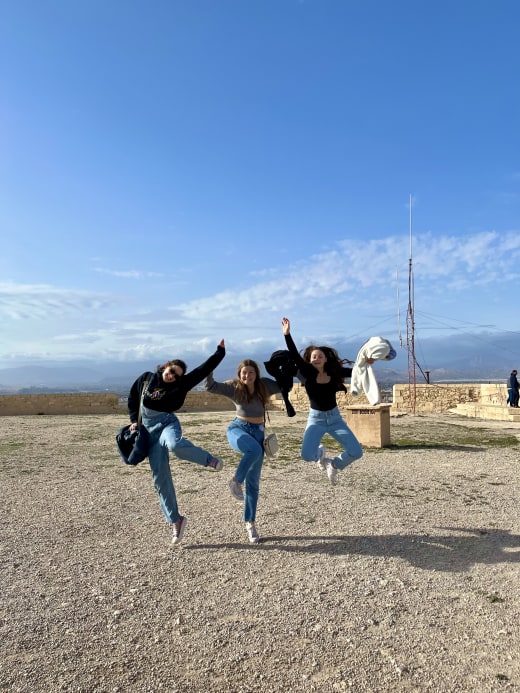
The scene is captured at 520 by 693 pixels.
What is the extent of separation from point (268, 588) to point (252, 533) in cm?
118

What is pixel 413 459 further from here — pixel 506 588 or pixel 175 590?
pixel 175 590

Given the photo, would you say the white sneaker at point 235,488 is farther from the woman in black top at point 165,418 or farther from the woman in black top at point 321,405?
the woman in black top at point 321,405

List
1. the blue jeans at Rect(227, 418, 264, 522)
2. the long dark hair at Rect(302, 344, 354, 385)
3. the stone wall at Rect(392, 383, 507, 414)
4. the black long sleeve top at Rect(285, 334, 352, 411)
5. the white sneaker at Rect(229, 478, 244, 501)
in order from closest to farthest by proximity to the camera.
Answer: the blue jeans at Rect(227, 418, 264, 522), the white sneaker at Rect(229, 478, 244, 501), the black long sleeve top at Rect(285, 334, 352, 411), the long dark hair at Rect(302, 344, 354, 385), the stone wall at Rect(392, 383, 507, 414)

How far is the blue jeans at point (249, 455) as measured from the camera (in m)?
5.35

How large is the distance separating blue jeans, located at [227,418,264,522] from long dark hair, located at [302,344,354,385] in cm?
114

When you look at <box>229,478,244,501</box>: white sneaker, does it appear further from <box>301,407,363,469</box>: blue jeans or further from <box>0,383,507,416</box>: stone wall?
<box>0,383,507,416</box>: stone wall

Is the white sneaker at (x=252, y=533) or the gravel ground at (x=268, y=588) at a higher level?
the white sneaker at (x=252, y=533)

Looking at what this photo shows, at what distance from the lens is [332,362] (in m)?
6.28

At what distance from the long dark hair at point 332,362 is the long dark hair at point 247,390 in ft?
2.91

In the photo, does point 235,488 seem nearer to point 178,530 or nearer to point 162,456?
point 178,530

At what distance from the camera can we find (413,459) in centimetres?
1059

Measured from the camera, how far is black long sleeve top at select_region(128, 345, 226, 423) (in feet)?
17.7

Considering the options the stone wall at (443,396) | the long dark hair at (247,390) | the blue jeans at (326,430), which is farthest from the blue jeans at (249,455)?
the stone wall at (443,396)

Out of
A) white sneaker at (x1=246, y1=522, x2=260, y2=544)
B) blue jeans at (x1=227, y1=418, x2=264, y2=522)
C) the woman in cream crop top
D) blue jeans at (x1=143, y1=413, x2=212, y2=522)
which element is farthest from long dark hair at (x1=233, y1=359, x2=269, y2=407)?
white sneaker at (x1=246, y1=522, x2=260, y2=544)
